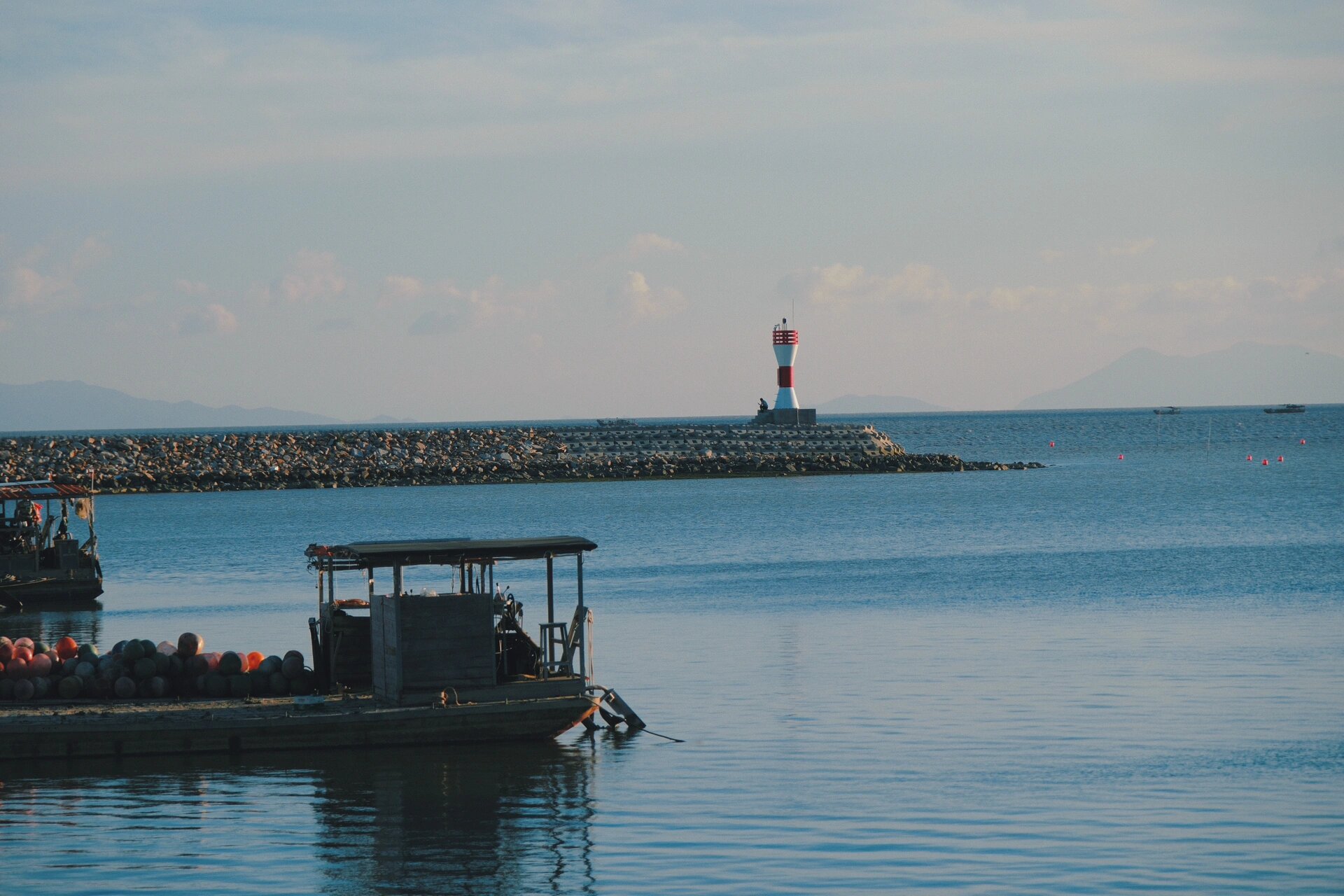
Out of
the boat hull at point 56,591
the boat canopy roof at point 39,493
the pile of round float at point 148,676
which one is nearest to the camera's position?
the pile of round float at point 148,676

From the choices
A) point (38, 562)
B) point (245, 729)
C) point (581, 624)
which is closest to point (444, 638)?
point (581, 624)

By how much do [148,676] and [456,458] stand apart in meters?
75.7

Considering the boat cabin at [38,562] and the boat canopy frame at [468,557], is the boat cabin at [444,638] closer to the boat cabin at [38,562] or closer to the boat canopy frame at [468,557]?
the boat canopy frame at [468,557]

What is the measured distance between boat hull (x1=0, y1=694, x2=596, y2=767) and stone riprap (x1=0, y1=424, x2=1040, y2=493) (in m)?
66.7

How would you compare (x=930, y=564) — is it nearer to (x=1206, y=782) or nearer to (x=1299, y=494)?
(x=1206, y=782)

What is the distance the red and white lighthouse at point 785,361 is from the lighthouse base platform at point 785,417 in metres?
0.16

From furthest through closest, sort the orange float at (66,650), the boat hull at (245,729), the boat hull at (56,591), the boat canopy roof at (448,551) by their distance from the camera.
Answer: the boat hull at (56,591) → the orange float at (66,650) → the boat canopy roof at (448,551) → the boat hull at (245,729)

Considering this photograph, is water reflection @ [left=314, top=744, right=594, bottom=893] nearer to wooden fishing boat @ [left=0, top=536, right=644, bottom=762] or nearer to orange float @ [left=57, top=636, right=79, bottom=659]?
wooden fishing boat @ [left=0, top=536, right=644, bottom=762]

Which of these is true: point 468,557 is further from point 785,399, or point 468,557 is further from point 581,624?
point 785,399

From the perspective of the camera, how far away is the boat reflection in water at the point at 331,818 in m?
14.9

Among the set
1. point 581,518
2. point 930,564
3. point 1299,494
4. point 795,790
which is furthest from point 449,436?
point 795,790

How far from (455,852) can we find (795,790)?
420 cm

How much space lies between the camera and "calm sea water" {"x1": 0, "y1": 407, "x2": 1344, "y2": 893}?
14938 millimetres

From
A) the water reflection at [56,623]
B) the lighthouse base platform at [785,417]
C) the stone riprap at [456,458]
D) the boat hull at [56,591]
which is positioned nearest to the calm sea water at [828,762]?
the water reflection at [56,623]
